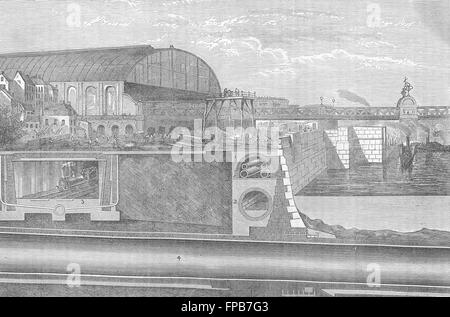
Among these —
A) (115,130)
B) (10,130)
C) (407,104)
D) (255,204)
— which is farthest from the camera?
(10,130)

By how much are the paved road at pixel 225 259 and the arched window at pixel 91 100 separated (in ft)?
4.85

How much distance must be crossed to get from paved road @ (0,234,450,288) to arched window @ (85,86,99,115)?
1.48 meters

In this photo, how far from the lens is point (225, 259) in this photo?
6.82m

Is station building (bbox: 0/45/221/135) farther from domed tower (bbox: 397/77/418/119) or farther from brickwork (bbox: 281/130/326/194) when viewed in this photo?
domed tower (bbox: 397/77/418/119)

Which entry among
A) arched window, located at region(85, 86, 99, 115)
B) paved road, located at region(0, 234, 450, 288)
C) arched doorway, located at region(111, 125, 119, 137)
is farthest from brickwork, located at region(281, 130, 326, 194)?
arched window, located at region(85, 86, 99, 115)

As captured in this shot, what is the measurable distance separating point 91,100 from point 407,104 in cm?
356

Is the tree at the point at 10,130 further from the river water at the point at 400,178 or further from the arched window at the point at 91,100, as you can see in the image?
the river water at the point at 400,178

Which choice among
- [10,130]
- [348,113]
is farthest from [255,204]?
[10,130]

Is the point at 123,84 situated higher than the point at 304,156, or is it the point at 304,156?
the point at 123,84

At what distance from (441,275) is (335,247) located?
120 centimetres

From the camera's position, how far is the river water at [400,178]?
6.68 meters

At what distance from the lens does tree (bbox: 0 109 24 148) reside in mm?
7117

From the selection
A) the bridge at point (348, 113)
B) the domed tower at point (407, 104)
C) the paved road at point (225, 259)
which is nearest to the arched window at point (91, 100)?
the paved road at point (225, 259)

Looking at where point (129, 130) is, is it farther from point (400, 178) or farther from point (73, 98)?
point (400, 178)
